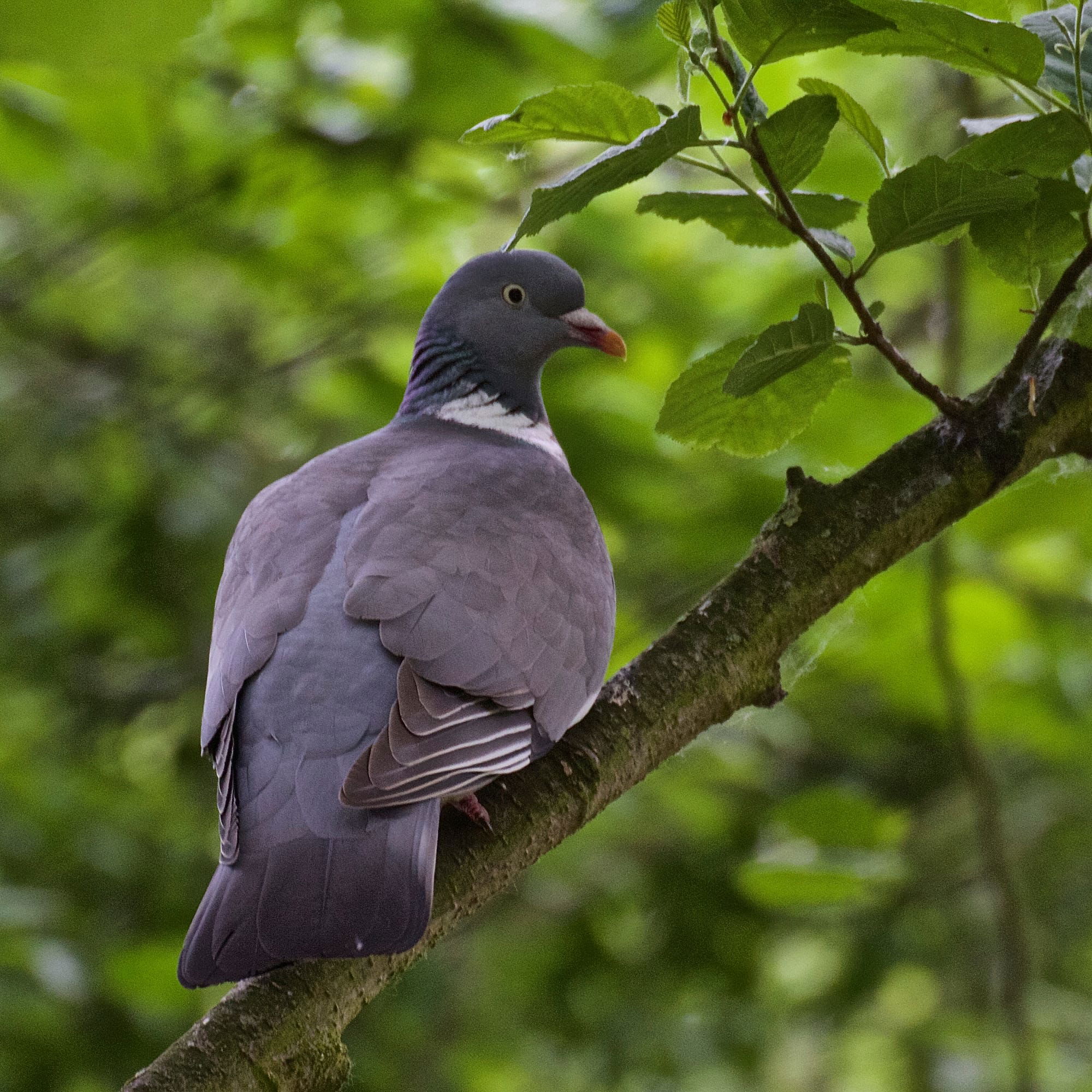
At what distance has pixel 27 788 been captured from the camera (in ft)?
11.5

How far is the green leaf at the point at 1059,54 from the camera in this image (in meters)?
1.38

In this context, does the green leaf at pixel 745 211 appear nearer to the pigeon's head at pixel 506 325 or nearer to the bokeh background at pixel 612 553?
the bokeh background at pixel 612 553

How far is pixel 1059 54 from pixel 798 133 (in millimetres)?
309

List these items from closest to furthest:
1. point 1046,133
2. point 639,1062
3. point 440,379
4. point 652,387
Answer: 1. point 1046,133
2. point 440,379
3. point 652,387
4. point 639,1062

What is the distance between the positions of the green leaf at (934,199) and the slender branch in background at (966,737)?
3.26 ft

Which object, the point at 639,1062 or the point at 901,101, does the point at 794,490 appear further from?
the point at 639,1062

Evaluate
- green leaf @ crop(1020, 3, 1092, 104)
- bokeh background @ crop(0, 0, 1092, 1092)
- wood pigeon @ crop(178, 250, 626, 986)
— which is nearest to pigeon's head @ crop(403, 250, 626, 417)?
bokeh background @ crop(0, 0, 1092, 1092)

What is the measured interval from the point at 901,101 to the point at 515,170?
123 centimetres

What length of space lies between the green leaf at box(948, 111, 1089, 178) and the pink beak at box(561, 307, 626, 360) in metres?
1.18

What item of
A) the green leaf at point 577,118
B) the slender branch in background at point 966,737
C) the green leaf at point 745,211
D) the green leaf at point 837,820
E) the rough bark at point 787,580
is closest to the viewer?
the green leaf at point 577,118

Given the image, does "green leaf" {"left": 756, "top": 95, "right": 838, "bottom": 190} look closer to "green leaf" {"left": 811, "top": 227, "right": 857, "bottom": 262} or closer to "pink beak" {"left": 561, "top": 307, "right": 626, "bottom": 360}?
"green leaf" {"left": 811, "top": 227, "right": 857, "bottom": 262}

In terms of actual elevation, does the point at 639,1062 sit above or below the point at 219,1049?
below

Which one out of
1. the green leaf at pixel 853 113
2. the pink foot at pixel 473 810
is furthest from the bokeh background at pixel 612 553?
the green leaf at pixel 853 113

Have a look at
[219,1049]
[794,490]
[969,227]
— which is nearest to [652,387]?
[794,490]
